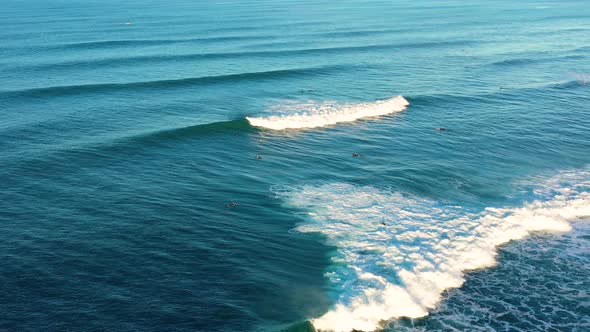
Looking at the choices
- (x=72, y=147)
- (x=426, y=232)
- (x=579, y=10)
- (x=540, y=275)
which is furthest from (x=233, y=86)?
(x=579, y=10)

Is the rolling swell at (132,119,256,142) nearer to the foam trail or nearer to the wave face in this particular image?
the foam trail

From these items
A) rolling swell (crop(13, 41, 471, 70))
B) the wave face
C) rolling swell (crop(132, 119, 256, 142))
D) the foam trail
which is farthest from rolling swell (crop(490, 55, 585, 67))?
rolling swell (crop(132, 119, 256, 142))

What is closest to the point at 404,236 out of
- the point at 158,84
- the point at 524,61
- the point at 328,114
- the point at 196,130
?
the point at 196,130

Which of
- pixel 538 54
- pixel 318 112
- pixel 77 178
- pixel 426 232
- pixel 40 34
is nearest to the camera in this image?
pixel 426 232

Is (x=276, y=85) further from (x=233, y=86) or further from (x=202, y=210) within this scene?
(x=202, y=210)

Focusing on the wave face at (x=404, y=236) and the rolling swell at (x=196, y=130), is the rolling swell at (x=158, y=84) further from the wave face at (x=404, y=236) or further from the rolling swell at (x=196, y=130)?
the wave face at (x=404, y=236)

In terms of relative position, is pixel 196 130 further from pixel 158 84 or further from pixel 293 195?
pixel 158 84

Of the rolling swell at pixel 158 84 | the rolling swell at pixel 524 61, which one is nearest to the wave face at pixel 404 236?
the rolling swell at pixel 158 84
